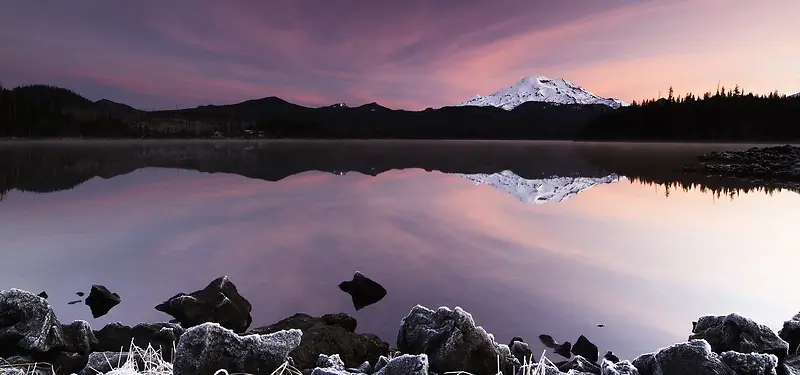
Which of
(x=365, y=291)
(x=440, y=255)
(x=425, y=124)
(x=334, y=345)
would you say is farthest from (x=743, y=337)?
(x=425, y=124)

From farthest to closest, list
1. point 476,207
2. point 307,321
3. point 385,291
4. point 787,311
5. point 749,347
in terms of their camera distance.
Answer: point 476,207 < point 385,291 < point 787,311 < point 307,321 < point 749,347

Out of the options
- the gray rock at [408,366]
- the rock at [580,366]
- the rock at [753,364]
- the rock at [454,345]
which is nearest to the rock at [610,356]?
the rock at [580,366]

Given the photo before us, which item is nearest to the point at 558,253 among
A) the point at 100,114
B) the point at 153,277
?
the point at 153,277

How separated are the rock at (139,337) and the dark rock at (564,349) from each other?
419 cm

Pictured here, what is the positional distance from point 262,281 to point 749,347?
267 inches

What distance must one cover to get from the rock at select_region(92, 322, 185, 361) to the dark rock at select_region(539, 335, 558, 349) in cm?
418

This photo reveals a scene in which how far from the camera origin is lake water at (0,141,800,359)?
6895 mm

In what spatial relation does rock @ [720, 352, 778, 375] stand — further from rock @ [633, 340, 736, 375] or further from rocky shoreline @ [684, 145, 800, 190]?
rocky shoreline @ [684, 145, 800, 190]

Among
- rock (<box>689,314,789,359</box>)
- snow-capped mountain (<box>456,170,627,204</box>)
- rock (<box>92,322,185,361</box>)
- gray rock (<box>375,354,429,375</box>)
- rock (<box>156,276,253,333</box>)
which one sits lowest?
snow-capped mountain (<box>456,170,627,204</box>)

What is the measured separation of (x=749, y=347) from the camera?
4.24m

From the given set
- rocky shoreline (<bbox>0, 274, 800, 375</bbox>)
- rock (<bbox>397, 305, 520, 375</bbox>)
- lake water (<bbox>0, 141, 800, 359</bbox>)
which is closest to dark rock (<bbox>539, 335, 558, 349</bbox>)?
rocky shoreline (<bbox>0, 274, 800, 375</bbox>)

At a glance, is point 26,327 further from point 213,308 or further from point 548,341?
point 548,341

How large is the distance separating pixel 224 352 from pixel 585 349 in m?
4.07

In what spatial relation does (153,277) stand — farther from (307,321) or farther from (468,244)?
(468,244)
